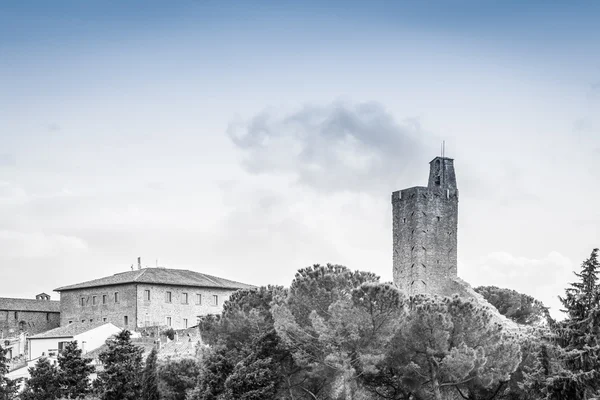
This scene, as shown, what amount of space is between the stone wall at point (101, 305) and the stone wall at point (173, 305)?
721 millimetres

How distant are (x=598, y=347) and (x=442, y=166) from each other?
38066 mm

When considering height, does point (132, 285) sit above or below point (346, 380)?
above

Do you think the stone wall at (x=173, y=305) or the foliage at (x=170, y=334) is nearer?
the foliage at (x=170, y=334)

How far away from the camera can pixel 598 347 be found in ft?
75.5

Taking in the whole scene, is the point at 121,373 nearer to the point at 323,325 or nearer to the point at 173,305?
the point at 323,325

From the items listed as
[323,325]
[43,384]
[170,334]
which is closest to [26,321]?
[170,334]

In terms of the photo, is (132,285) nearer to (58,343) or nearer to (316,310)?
(58,343)

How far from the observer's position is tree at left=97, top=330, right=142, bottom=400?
41.2 m

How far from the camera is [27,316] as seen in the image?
244 ft

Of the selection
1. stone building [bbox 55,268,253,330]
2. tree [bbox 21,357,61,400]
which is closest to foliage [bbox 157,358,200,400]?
tree [bbox 21,357,61,400]

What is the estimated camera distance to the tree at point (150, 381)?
1580 inches

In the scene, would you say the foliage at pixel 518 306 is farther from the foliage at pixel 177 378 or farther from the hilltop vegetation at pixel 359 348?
the foliage at pixel 177 378

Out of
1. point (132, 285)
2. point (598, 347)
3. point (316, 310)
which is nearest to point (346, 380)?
point (316, 310)

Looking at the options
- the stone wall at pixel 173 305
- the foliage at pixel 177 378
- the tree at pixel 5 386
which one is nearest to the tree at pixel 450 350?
the foliage at pixel 177 378
